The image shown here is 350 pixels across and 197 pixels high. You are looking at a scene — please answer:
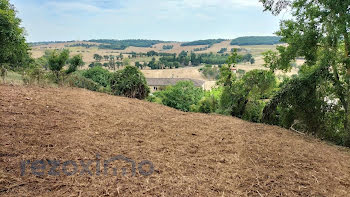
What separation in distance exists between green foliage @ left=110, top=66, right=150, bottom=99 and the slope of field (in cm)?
451

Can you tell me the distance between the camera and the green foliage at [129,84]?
1073cm

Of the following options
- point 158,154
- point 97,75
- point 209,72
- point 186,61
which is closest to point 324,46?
point 158,154

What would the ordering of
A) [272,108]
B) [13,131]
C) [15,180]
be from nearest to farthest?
[15,180], [13,131], [272,108]

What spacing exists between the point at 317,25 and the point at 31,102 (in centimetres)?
756

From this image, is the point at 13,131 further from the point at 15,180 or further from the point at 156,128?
the point at 156,128

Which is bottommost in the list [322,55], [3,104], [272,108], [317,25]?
[272,108]

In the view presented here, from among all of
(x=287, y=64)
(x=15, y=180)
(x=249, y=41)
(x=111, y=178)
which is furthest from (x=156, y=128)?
(x=249, y=41)

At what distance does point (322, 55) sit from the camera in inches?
286

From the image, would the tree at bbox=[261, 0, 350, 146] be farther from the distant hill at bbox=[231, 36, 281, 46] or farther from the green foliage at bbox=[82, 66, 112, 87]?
the distant hill at bbox=[231, 36, 281, 46]

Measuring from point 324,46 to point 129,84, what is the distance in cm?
681

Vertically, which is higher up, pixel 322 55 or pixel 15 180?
pixel 322 55

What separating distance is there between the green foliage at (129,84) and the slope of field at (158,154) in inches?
177

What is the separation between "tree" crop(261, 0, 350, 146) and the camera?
670 centimetres

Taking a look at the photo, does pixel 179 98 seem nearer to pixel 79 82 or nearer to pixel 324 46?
pixel 79 82
